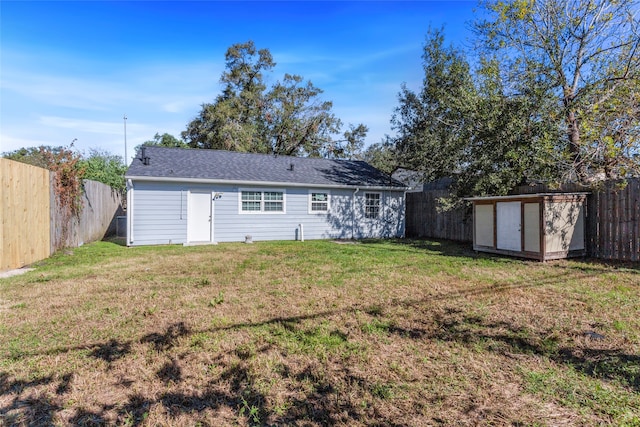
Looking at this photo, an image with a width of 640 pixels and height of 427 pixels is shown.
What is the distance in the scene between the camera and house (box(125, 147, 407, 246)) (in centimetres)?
1099

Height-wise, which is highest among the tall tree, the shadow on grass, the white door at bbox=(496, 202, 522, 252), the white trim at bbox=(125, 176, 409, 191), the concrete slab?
the tall tree

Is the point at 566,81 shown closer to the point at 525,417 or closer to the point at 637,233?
the point at 637,233

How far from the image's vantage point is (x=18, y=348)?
123 inches

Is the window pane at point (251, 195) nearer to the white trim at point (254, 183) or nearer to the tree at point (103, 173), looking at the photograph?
the white trim at point (254, 183)

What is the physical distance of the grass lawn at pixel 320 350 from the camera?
2256 millimetres

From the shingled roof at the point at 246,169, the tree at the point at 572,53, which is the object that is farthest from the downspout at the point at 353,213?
the tree at the point at 572,53

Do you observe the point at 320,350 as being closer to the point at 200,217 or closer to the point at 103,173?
the point at 200,217

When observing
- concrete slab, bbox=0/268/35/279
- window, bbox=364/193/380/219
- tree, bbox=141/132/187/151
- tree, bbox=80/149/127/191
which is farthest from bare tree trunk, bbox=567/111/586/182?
tree, bbox=141/132/187/151

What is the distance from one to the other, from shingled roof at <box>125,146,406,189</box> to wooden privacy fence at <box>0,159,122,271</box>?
2.23 metres

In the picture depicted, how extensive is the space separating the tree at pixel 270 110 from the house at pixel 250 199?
9.65 metres

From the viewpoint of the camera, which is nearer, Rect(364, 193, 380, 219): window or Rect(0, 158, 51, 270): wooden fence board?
Rect(0, 158, 51, 270): wooden fence board

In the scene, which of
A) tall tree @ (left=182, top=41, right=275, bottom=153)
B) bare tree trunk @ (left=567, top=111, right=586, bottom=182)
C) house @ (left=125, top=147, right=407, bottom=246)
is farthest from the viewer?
tall tree @ (left=182, top=41, right=275, bottom=153)

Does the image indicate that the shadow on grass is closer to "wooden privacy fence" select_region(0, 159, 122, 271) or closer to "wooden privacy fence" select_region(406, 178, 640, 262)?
"wooden privacy fence" select_region(0, 159, 122, 271)

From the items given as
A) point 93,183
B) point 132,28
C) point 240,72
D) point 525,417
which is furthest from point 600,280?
point 240,72
